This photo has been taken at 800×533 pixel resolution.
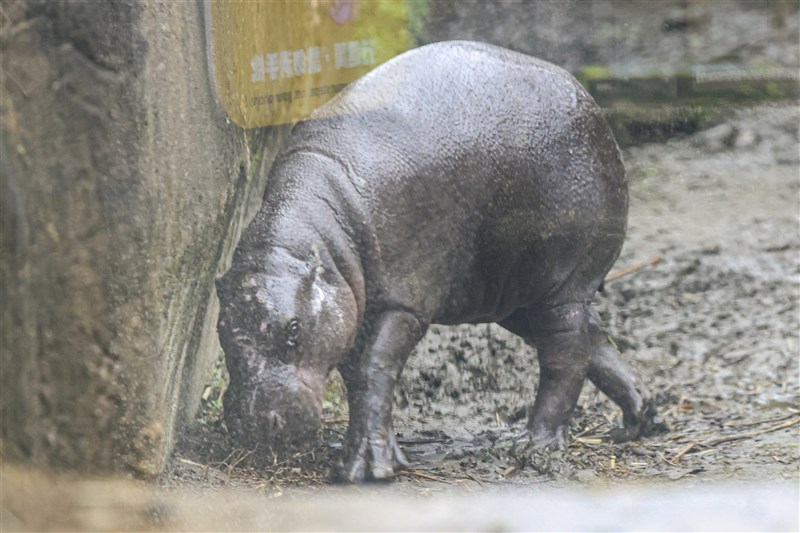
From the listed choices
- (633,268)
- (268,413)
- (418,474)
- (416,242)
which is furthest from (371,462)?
(633,268)

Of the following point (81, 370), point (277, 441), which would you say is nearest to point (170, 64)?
point (81, 370)

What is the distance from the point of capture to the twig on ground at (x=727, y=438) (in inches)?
148

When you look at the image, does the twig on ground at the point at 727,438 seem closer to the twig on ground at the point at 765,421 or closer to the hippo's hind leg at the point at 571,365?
the twig on ground at the point at 765,421

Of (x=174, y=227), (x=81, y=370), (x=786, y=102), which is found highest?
(x=786, y=102)

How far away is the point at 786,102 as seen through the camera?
341 centimetres

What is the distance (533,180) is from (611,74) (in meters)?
0.59

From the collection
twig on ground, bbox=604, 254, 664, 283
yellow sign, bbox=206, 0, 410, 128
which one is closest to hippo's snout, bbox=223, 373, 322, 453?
yellow sign, bbox=206, 0, 410, 128

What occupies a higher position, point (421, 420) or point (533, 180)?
point (533, 180)

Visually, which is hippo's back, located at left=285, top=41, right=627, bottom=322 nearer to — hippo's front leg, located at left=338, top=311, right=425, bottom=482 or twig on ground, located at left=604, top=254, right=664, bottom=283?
hippo's front leg, located at left=338, top=311, right=425, bottom=482

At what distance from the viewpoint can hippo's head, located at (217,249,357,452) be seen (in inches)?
134

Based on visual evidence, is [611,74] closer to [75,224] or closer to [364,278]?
[364,278]

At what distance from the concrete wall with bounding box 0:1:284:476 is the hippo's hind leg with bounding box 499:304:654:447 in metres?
1.24

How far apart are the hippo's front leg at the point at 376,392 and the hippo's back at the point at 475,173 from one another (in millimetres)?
98

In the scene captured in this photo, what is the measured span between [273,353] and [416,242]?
61cm
